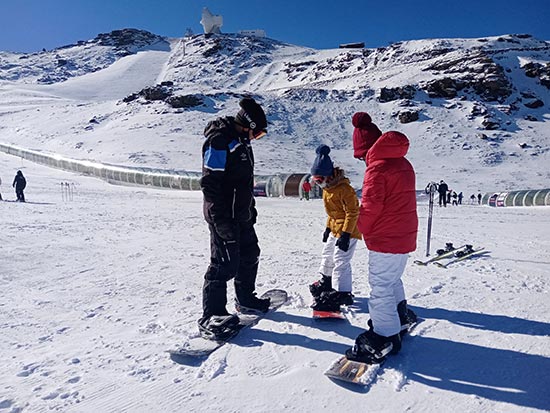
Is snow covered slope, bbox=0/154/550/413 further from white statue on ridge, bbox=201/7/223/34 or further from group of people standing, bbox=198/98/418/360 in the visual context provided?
white statue on ridge, bbox=201/7/223/34

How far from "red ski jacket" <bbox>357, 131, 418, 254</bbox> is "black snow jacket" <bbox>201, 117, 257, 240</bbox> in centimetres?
121

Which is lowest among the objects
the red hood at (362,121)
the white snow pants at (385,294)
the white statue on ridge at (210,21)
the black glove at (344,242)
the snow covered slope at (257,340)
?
the snow covered slope at (257,340)

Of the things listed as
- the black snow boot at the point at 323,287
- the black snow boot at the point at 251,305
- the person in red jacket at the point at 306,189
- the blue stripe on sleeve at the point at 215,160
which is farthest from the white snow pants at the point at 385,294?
the person in red jacket at the point at 306,189

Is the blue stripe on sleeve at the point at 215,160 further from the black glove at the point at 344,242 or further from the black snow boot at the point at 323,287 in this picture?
the black snow boot at the point at 323,287

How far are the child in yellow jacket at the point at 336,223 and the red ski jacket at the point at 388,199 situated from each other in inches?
30.6

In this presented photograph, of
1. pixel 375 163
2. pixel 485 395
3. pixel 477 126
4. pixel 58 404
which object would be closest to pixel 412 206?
pixel 375 163

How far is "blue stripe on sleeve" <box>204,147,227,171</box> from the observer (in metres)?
3.84

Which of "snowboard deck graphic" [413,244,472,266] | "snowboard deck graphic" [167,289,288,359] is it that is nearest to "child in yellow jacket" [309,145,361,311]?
"snowboard deck graphic" [167,289,288,359]

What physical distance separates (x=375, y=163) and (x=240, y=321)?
2.09 metres

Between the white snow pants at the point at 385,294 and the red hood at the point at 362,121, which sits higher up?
the red hood at the point at 362,121

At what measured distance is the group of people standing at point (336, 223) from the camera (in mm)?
3420

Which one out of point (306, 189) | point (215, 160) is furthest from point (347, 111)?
point (215, 160)

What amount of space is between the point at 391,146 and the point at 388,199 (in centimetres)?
43

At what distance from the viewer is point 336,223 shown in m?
4.52
